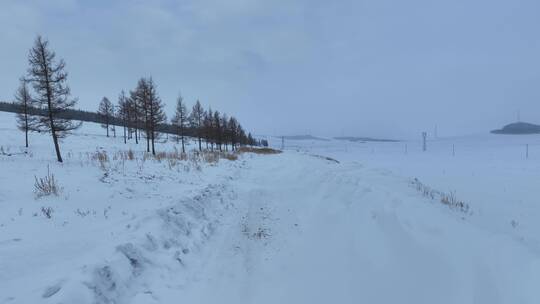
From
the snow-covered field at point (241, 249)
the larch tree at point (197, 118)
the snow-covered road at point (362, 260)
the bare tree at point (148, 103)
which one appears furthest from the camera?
the larch tree at point (197, 118)

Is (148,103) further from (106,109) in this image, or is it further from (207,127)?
(106,109)

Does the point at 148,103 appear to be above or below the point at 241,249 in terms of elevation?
above

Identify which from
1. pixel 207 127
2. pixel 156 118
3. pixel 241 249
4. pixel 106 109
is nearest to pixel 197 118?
pixel 207 127

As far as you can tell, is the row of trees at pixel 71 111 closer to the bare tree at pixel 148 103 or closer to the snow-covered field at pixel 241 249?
the bare tree at pixel 148 103

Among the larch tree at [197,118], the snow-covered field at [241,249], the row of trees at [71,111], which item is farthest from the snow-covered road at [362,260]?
the larch tree at [197,118]

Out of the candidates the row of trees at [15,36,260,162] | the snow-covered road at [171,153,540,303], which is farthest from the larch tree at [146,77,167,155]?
Result: the snow-covered road at [171,153,540,303]

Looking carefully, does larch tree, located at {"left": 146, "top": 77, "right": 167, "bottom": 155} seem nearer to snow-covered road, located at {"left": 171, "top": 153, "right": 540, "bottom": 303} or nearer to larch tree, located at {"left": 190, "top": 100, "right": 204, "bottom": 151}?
larch tree, located at {"left": 190, "top": 100, "right": 204, "bottom": 151}

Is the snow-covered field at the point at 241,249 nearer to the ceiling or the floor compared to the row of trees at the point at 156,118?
nearer to the floor

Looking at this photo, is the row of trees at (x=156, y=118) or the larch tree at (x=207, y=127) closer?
the row of trees at (x=156, y=118)

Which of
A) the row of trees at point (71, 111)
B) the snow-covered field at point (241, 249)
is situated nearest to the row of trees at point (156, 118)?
the row of trees at point (71, 111)

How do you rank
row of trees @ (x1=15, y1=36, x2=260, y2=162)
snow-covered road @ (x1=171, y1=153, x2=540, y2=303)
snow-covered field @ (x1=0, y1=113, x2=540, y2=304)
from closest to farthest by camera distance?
snow-covered field @ (x1=0, y1=113, x2=540, y2=304)
snow-covered road @ (x1=171, y1=153, x2=540, y2=303)
row of trees @ (x1=15, y1=36, x2=260, y2=162)

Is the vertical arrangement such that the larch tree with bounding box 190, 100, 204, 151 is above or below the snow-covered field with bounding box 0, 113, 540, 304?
above

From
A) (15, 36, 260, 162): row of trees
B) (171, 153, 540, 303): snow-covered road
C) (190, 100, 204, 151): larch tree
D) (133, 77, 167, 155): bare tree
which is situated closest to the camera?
(171, 153, 540, 303): snow-covered road

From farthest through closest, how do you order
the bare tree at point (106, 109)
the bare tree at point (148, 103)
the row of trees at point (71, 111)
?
the bare tree at point (106, 109) < the bare tree at point (148, 103) < the row of trees at point (71, 111)
